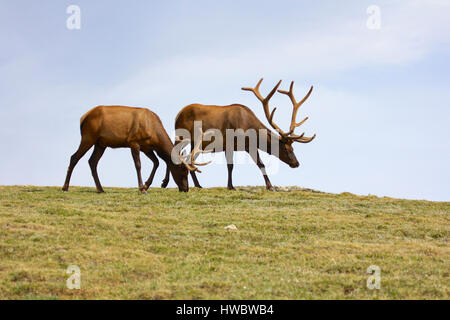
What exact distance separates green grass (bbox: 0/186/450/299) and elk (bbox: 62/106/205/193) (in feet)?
4.31

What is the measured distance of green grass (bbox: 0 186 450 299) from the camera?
9.11 metres

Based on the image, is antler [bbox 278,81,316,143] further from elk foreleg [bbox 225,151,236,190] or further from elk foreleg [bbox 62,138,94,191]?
A: elk foreleg [bbox 62,138,94,191]

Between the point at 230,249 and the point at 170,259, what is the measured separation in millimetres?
1445

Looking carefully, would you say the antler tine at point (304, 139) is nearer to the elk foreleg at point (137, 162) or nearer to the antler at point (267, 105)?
the antler at point (267, 105)

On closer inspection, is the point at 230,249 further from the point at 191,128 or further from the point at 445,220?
the point at 191,128

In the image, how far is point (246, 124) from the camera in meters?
21.2

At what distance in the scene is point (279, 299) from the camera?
332 inches

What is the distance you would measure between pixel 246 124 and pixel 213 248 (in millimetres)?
10141

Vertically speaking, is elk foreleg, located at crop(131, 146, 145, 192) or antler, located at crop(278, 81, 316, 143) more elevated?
antler, located at crop(278, 81, 316, 143)

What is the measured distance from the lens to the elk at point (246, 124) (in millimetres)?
21000

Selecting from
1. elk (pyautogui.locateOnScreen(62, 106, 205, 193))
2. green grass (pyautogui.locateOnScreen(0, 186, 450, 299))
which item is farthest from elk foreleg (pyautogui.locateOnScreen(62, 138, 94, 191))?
green grass (pyautogui.locateOnScreen(0, 186, 450, 299))

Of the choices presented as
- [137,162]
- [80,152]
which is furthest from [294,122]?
[80,152]
